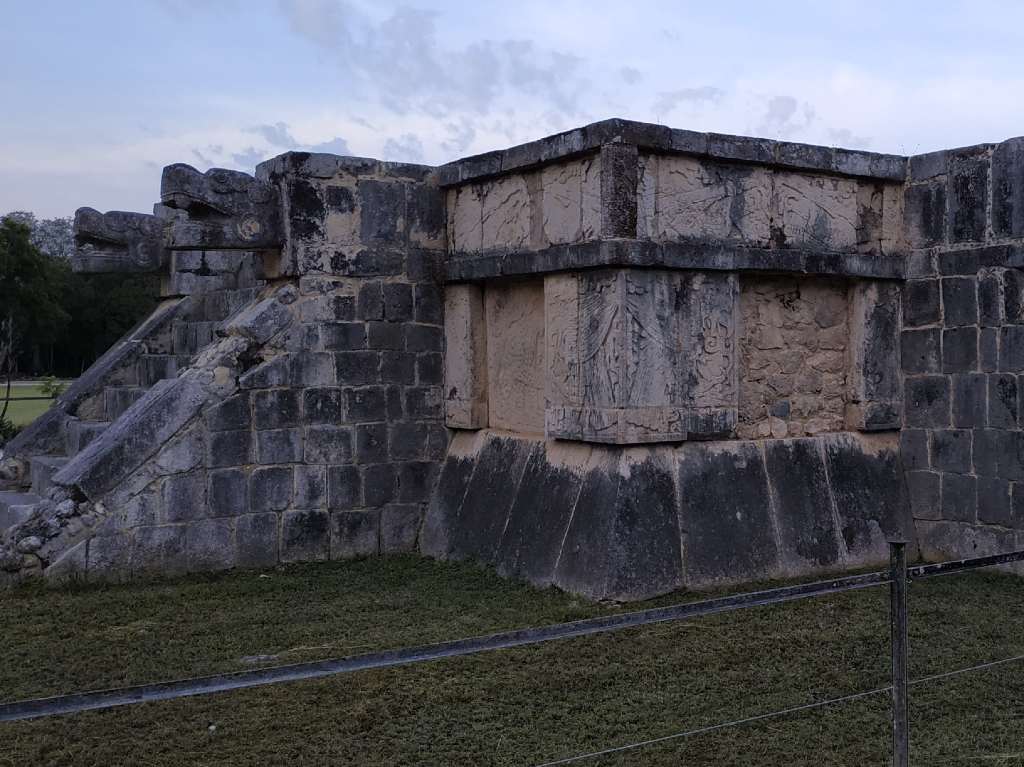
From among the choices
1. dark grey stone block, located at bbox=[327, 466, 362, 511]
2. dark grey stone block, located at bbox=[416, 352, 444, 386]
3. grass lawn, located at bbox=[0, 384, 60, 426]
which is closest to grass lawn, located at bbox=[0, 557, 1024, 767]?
dark grey stone block, located at bbox=[327, 466, 362, 511]

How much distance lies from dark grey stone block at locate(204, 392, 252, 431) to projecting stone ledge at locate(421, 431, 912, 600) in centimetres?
144

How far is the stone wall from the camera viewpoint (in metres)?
6.41

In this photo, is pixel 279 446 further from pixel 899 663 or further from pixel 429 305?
pixel 899 663

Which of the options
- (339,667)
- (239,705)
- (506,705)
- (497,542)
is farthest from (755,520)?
(339,667)

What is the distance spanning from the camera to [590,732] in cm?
384

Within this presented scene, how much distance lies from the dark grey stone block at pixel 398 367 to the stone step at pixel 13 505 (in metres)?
2.44

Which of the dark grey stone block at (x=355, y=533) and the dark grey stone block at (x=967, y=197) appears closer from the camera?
the dark grey stone block at (x=967, y=197)

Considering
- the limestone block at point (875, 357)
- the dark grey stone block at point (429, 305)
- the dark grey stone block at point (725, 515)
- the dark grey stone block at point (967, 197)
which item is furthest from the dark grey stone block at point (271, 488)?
the dark grey stone block at point (967, 197)

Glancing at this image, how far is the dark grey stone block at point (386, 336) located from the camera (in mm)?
7082

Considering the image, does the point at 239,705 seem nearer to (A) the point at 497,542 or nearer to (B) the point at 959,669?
(A) the point at 497,542

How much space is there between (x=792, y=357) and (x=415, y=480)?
265 cm

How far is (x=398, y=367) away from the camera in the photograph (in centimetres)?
719

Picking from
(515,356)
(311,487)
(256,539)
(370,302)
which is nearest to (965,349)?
(515,356)

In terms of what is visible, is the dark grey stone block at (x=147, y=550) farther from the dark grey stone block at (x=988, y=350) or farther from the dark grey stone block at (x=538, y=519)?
the dark grey stone block at (x=988, y=350)
